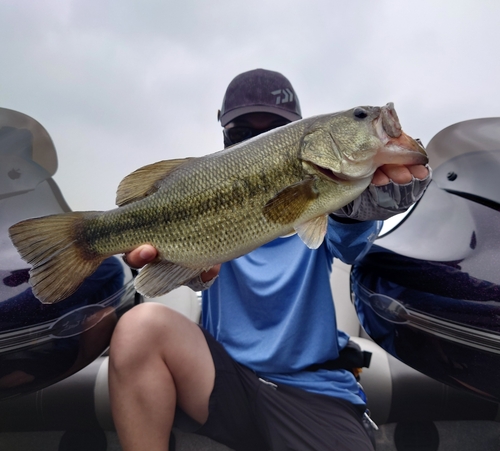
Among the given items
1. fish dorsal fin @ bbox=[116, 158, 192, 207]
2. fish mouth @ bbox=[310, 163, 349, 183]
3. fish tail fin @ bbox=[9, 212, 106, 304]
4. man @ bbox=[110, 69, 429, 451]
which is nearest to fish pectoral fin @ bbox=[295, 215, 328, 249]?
fish mouth @ bbox=[310, 163, 349, 183]

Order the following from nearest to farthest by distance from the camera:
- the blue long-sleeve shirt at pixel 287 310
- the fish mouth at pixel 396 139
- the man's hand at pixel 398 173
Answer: the fish mouth at pixel 396 139, the man's hand at pixel 398 173, the blue long-sleeve shirt at pixel 287 310

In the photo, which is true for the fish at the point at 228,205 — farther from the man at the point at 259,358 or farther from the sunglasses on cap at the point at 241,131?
the sunglasses on cap at the point at 241,131

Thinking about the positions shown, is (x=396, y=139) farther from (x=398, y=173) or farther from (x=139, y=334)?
(x=139, y=334)

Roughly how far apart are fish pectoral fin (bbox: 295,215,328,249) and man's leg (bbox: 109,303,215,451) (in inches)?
31.4

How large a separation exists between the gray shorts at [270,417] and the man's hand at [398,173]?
108 cm

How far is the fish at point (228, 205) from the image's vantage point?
1384mm

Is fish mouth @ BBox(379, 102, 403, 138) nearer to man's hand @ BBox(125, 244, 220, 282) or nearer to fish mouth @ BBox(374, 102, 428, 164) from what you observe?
fish mouth @ BBox(374, 102, 428, 164)

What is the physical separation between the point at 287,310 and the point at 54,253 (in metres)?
1.21

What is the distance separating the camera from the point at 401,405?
232 centimetres

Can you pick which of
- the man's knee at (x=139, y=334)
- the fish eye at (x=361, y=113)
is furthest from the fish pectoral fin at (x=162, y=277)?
the fish eye at (x=361, y=113)

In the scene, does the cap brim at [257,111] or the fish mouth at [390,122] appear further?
the cap brim at [257,111]

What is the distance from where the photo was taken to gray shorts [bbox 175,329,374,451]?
1.76 metres

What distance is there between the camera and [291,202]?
1.37 metres

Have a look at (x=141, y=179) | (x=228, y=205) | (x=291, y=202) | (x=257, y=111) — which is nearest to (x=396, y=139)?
(x=291, y=202)
